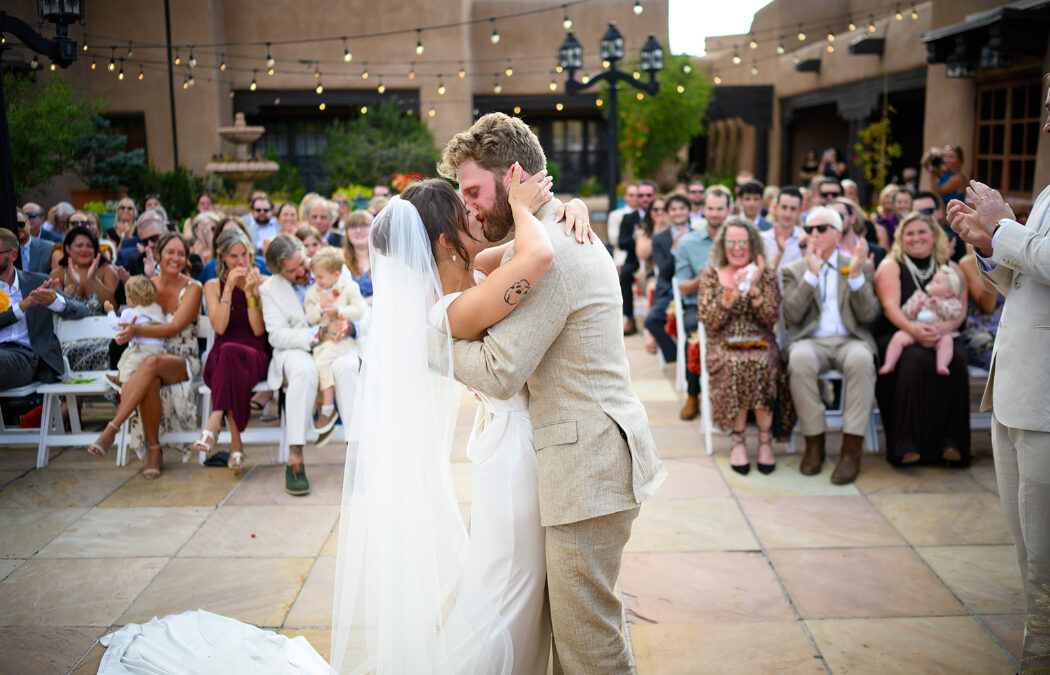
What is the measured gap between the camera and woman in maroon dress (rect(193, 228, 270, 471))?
572 centimetres

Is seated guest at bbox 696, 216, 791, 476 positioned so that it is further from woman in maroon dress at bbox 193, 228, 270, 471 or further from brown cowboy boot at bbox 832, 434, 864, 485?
woman in maroon dress at bbox 193, 228, 270, 471

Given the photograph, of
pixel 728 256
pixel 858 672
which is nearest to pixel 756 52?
pixel 728 256

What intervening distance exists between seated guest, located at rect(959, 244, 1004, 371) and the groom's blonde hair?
4.55 meters

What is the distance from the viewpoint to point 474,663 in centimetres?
272

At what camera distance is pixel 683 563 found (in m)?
4.35

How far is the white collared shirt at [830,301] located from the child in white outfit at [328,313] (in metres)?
3.08

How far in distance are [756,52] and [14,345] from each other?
67.2 feet

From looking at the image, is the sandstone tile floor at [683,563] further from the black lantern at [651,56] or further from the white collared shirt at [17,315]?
the black lantern at [651,56]

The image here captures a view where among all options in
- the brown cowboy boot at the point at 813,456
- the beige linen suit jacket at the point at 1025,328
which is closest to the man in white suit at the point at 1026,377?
the beige linen suit jacket at the point at 1025,328

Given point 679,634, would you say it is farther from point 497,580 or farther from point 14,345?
point 14,345

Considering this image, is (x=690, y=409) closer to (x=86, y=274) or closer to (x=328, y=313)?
(x=328, y=313)

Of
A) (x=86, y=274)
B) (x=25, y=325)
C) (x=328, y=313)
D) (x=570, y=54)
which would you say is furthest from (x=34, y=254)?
(x=570, y=54)

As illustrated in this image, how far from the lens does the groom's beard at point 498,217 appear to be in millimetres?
2617

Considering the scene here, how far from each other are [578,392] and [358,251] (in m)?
4.40
